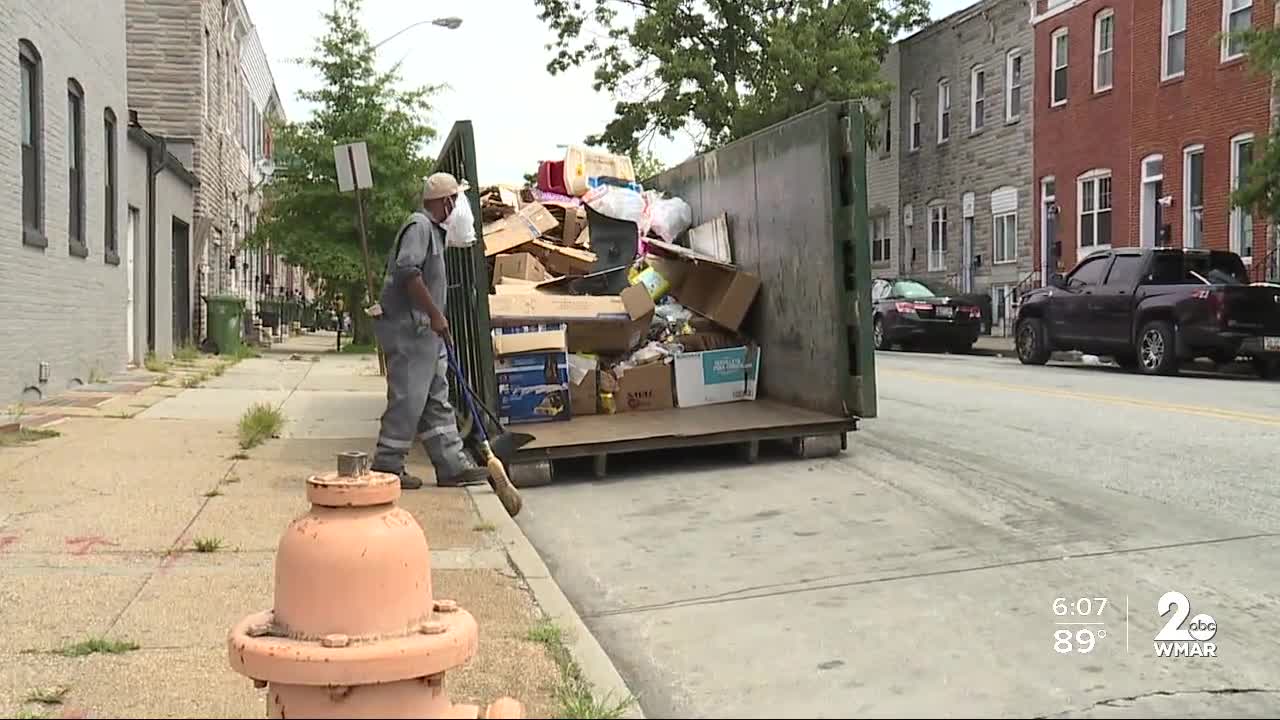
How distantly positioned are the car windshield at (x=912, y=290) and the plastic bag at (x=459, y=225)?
17990mm

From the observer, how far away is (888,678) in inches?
156

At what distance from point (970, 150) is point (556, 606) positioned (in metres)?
29.7

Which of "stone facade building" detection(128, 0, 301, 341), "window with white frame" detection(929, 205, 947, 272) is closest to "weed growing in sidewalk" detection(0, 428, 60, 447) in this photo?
"stone facade building" detection(128, 0, 301, 341)

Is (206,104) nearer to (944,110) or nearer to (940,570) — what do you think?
(944,110)

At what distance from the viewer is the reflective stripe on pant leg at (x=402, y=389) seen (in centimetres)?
721

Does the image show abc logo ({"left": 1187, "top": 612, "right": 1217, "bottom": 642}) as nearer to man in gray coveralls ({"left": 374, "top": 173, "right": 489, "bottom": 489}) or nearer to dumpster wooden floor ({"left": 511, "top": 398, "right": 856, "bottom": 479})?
dumpster wooden floor ({"left": 511, "top": 398, "right": 856, "bottom": 479})

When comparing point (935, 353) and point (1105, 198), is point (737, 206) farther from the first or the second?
point (1105, 198)

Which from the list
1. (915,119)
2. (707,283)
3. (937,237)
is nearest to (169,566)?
(707,283)

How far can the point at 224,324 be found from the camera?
71.5 feet

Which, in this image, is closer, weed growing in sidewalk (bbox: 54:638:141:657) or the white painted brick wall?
weed growing in sidewalk (bbox: 54:638:141:657)

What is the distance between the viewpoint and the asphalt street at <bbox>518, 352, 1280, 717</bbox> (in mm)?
3910

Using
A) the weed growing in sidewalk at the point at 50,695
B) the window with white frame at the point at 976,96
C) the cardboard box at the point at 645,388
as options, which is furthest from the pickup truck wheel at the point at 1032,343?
the weed growing in sidewalk at the point at 50,695

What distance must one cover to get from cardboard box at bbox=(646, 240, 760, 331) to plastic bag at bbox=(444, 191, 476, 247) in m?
2.80

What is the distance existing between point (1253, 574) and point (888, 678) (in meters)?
2.12
